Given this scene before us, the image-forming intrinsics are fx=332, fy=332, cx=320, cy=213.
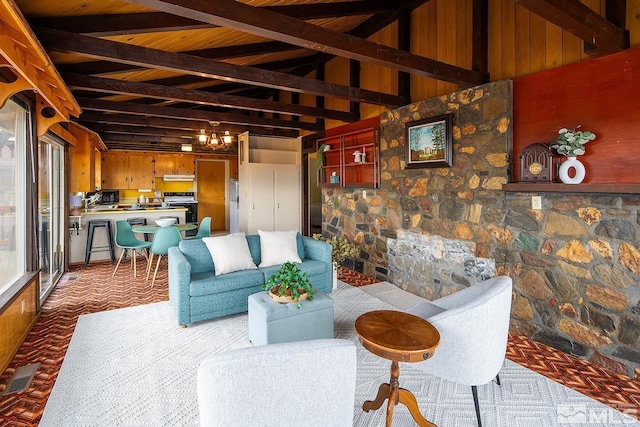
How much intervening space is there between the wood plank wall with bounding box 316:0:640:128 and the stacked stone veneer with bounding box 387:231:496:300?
1.78m

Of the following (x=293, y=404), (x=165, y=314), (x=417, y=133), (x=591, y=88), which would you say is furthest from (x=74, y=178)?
(x=591, y=88)

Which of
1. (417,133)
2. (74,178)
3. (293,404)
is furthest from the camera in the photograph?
(74,178)

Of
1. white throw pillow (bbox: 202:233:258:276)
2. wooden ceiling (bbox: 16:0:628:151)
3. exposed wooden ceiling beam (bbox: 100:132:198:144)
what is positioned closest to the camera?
wooden ceiling (bbox: 16:0:628:151)

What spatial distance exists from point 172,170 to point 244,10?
850cm

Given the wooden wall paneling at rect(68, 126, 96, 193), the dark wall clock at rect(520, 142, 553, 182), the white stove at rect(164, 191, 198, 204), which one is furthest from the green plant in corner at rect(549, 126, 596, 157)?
the white stove at rect(164, 191, 198, 204)

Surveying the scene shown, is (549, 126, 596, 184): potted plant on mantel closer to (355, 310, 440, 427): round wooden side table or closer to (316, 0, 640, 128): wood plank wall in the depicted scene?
(316, 0, 640, 128): wood plank wall

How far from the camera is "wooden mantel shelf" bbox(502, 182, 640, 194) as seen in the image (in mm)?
2251

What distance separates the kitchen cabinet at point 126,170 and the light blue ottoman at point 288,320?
26.9 feet

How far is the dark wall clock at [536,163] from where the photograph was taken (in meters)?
2.78

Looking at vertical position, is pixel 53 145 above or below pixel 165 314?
above

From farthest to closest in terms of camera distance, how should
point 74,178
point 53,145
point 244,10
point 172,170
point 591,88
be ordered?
point 172,170 → point 74,178 → point 53,145 → point 591,88 → point 244,10

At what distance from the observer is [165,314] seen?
11.6 feet

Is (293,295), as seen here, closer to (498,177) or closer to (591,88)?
(498,177)

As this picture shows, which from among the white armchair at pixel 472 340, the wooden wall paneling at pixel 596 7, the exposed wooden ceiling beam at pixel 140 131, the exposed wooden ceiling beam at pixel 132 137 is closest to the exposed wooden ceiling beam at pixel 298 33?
the wooden wall paneling at pixel 596 7
